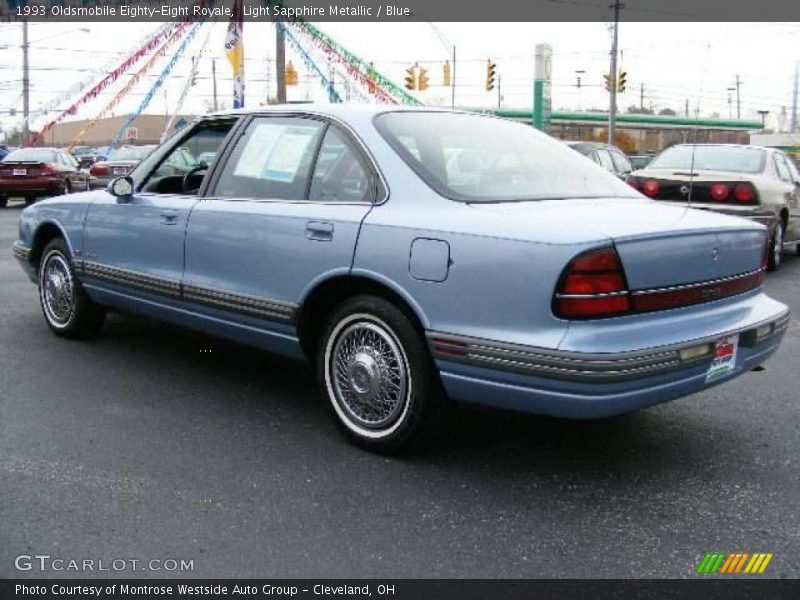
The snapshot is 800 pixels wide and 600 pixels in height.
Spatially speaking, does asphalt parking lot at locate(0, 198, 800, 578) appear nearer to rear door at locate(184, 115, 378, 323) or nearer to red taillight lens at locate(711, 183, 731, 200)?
rear door at locate(184, 115, 378, 323)

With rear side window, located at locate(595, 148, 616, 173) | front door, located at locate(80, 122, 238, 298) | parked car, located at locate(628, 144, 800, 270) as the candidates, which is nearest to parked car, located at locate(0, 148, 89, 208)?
rear side window, located at locate(595, 148, 616, 173)

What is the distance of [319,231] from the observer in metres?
3.88

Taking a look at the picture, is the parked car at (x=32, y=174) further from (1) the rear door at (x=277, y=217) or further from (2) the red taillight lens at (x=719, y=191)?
(1) the rear door at (x=277, y=217)

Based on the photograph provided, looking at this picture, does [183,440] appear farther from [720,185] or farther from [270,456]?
[720,185]

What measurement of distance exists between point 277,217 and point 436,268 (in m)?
1.04

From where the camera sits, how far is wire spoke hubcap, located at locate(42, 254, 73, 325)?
225 inches

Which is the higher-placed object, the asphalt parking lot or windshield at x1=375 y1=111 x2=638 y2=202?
windshield at x1=375 y1=111 x2=638 y2=202

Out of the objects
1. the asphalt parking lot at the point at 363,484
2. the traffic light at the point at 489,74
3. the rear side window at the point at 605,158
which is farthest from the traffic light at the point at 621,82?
the asphalt parking lot at the point at 363,484

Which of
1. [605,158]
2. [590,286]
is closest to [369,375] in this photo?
[590,286]

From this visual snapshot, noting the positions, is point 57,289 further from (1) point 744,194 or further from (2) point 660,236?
(1) point 744,194

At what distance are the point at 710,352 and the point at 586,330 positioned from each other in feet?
2.12

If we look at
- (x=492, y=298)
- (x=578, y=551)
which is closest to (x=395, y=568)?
(x=578, y=551)

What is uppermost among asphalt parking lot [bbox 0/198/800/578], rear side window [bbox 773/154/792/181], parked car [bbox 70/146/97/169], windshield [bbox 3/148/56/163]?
parked car [bbox 70/146/97/169]

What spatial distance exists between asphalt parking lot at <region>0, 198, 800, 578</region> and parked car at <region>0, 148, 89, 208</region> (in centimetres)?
1627
